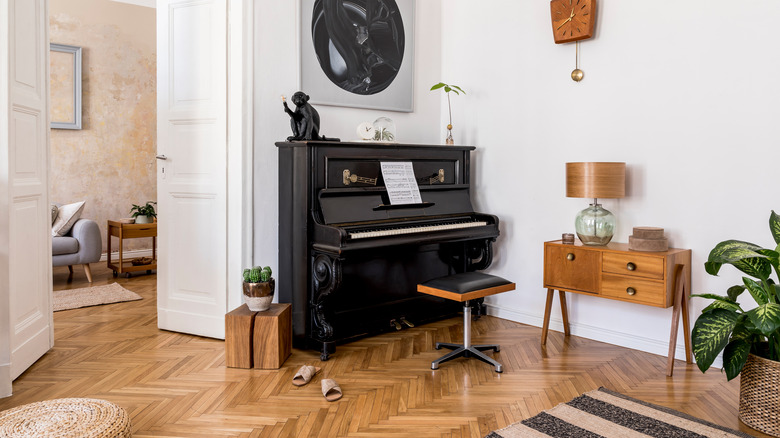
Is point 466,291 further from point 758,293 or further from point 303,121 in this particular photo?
point 303,121

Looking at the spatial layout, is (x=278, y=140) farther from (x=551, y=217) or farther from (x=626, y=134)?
(x=626, y=134)

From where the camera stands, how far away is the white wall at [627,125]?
322 centimetres

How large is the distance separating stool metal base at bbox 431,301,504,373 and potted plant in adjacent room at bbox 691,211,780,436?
1.12m

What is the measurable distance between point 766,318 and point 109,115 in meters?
6.40

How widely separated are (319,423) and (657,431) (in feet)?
4.81

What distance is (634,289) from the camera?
11.0 feet

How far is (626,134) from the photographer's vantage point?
3730 mm

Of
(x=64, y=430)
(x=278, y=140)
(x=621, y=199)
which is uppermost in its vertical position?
(x=278, y=140)

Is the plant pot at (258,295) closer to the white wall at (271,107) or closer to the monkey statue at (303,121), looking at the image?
the white wall at (271,107)

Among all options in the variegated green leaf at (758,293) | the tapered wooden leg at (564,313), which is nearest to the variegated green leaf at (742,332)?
the variegated green leaf at (758,293)

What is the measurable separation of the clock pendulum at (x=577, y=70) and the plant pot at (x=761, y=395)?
2.09m

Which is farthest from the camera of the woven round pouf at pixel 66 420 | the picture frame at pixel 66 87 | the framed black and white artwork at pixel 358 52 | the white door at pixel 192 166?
the picture frame at pixel 66 87

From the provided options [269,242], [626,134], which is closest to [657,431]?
[626,134]

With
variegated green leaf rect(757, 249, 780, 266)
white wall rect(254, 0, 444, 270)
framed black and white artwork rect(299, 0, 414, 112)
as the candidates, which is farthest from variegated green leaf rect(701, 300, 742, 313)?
framed black and white artwork rect(299, 0, 414, 112)
